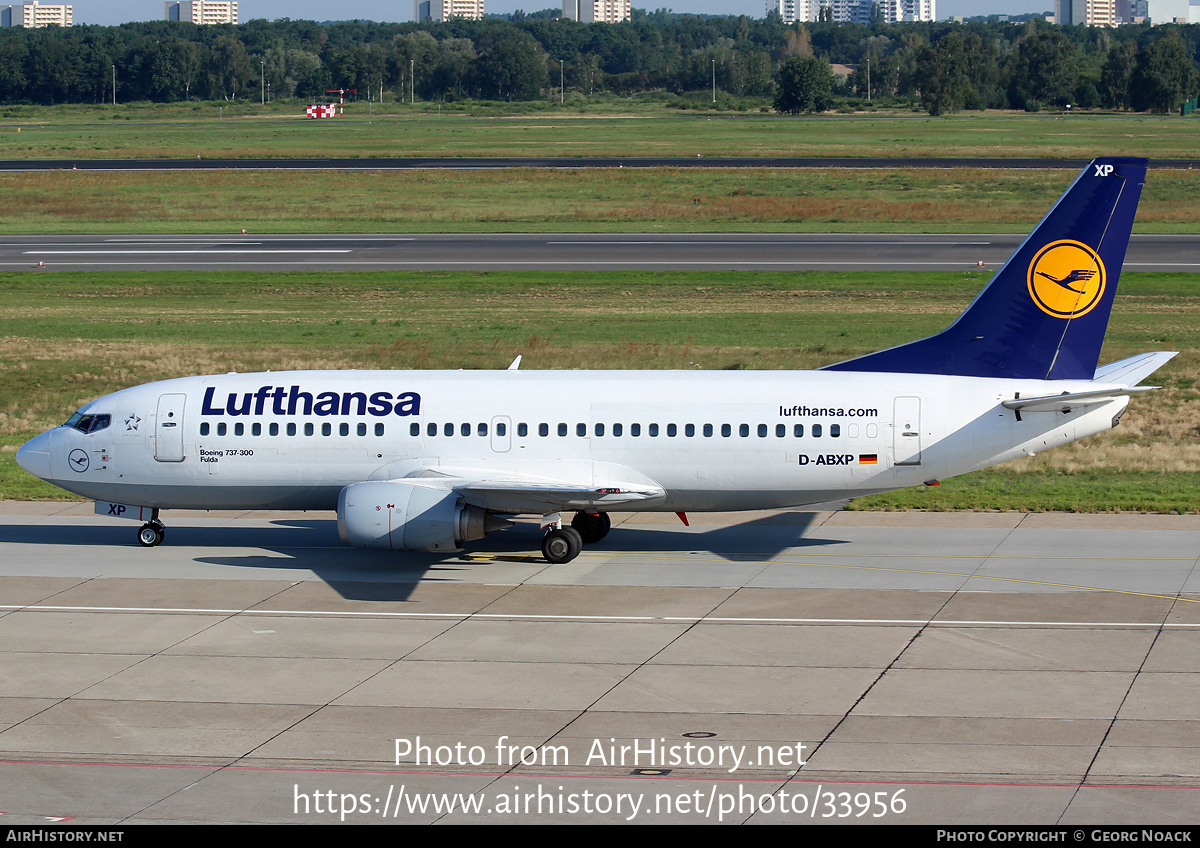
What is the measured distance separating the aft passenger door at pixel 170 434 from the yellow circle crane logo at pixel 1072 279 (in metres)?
19.0

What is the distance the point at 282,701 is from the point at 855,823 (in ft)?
30.6

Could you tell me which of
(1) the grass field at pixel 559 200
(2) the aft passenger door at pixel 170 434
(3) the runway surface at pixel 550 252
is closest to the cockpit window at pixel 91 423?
(2) the aft passenger door at pixel 170 434

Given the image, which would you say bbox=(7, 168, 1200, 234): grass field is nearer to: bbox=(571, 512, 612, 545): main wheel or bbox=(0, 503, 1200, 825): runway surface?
bbox=(571, 512, 612, 545): main wheel

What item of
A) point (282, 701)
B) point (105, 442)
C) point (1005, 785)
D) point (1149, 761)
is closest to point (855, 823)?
point (1005, 785)

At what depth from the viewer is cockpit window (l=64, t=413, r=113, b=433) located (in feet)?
99.5

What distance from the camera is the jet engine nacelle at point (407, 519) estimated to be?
27.2 meters

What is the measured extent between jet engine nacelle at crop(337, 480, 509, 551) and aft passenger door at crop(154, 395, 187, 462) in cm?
476

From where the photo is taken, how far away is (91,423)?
3045cm

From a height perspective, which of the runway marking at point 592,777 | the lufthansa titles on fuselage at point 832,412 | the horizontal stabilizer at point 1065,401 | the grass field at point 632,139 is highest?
the grass field at point 632,139

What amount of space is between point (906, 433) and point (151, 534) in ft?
57.0

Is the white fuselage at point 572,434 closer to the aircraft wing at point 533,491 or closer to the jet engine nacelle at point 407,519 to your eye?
the aircraft wing at point 533,491

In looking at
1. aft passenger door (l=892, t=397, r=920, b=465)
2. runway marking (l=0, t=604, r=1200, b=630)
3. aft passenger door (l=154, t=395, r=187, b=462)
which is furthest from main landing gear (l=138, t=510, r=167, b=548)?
aft passenger door (l=892, t=397, r=920, b=465)

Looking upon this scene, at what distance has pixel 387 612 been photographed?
25938 mm

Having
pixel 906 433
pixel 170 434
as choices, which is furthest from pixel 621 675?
pixel 170 434
